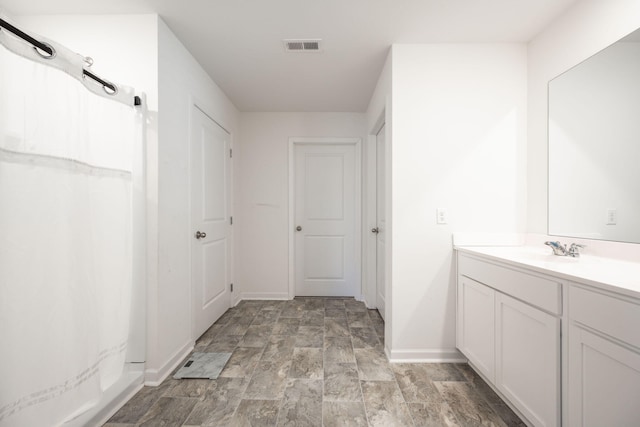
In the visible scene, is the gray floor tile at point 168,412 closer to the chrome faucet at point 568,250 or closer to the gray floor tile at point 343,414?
the gray floor tile at point 343,414

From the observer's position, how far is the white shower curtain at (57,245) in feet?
3.37

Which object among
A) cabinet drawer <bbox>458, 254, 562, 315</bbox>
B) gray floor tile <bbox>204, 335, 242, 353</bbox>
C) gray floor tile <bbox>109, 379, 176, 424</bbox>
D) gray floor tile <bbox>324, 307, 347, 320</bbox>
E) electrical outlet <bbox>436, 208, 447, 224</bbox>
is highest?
electrical outlet <bbox>436, 208, 447, 224</bbox>

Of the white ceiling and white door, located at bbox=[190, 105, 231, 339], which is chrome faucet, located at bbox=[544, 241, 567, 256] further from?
white door, located at bbox=[190, 105, 231, 339]

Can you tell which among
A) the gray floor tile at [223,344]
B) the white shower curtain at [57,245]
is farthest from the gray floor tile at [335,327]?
the white shower curtain at [57,245]

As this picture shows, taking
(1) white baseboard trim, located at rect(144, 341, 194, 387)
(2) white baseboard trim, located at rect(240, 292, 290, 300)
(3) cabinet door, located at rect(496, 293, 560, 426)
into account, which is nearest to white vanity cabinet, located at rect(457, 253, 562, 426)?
(3) cabinet door, located at rect(496, 293, 560, 426)

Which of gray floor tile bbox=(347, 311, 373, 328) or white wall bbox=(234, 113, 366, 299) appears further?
white wall bbox=(234, 113, 366, 299)

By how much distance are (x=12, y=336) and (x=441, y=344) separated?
2.35 metres

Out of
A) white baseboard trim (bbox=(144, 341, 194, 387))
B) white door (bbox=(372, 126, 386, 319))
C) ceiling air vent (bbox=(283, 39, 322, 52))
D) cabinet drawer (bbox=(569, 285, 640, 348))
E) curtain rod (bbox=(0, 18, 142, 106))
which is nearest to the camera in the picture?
cabinet drawer (bbox=(569, 285, 640, 348))

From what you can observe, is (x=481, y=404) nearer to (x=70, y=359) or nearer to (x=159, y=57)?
(x=70, y=359)

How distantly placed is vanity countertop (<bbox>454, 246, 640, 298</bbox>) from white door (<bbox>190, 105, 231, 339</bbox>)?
2.14m

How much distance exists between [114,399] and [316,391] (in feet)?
3.73

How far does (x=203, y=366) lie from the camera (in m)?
1.92

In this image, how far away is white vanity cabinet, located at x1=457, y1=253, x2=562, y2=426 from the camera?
114cm

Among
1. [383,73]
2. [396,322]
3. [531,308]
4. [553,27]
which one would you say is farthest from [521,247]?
[383,73]
